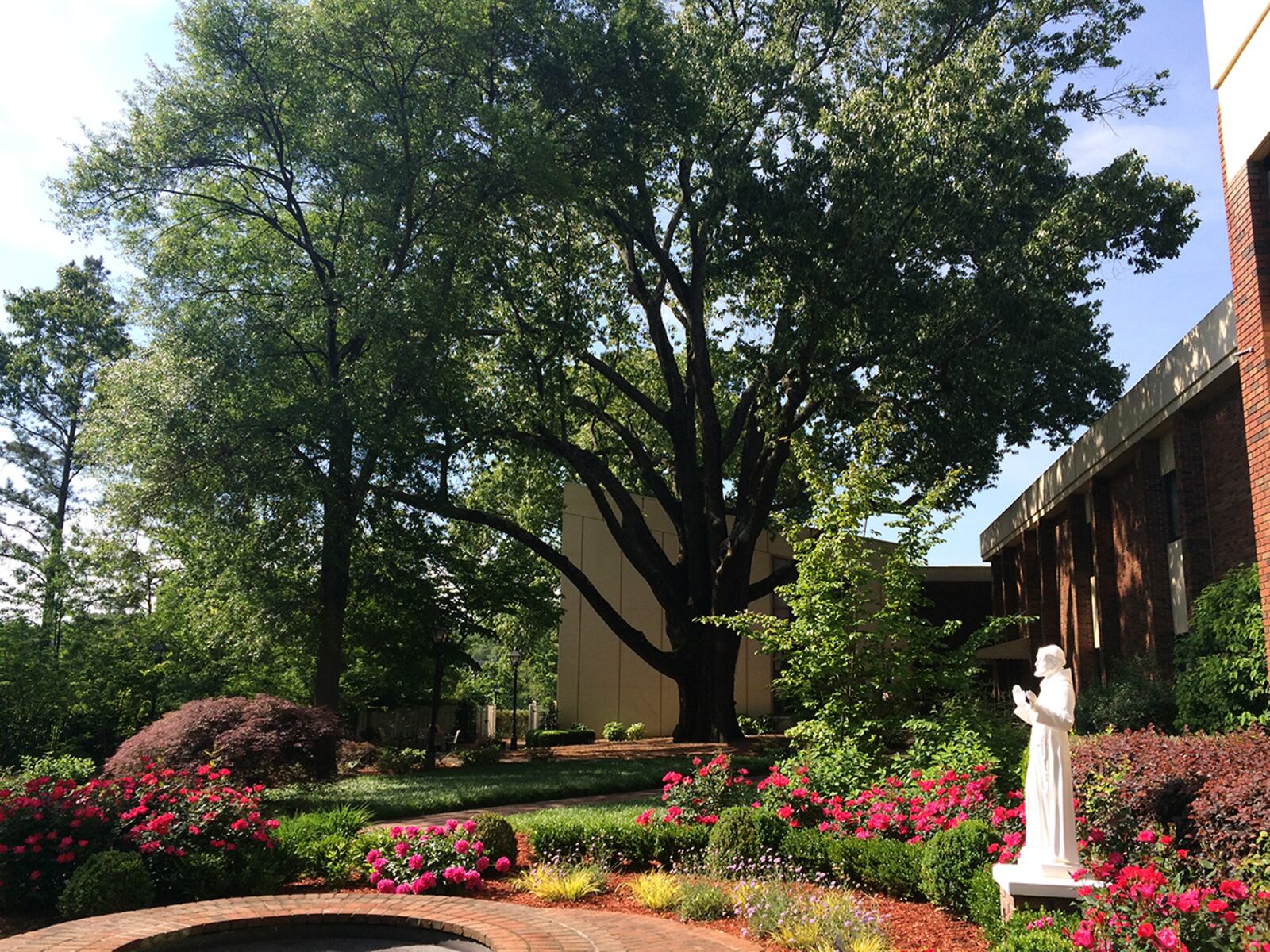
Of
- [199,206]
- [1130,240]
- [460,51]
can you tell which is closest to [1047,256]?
[1130,240]

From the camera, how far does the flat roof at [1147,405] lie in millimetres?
15000

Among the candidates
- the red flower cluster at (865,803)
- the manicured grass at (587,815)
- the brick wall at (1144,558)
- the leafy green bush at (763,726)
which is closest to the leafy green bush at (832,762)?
the red flower cluster at (865,803)

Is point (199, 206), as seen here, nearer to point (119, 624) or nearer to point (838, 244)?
point (119, 624)

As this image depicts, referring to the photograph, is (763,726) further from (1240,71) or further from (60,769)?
(1240,71)

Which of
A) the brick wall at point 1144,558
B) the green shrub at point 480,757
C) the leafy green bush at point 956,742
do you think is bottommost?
the green shrub at point 480,757

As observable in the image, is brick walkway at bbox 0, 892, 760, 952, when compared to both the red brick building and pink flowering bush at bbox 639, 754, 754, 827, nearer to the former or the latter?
pink flowering bush at bbox 639, 754, 754, 827

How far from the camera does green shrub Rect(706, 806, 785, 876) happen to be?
9.41 meters

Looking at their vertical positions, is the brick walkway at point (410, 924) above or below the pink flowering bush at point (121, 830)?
below

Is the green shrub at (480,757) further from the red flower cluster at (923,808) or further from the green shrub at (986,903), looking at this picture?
the green shrub at (986,903)

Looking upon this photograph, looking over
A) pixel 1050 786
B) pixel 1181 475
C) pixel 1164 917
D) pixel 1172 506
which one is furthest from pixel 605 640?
pixel 1164 917

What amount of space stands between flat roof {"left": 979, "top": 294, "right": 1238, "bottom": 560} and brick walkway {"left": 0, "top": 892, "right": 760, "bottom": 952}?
1178cm

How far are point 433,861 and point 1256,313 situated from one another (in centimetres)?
938

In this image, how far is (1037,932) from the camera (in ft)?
19.1

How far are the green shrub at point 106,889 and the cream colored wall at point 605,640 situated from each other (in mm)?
21513
